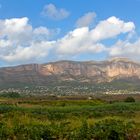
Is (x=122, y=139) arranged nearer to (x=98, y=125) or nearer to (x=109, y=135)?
(x=109, y=135)

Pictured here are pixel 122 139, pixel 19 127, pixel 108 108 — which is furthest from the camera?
pixel 108 108

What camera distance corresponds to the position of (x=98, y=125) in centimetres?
2617

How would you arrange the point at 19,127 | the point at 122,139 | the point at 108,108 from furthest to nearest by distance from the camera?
the point at 108,108 → the point at 19,127 → the point at 122,139

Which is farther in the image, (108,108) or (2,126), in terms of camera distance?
(108,108)

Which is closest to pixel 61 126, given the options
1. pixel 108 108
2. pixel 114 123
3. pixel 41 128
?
pixel 41 128

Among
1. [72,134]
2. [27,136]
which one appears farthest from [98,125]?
[27,136]

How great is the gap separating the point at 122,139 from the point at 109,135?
0.95 meters

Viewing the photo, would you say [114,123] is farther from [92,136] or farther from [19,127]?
[19,127]

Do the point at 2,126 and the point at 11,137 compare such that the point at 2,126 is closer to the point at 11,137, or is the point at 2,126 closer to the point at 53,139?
the point at 11,137

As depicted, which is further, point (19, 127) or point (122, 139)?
point (19, 127)

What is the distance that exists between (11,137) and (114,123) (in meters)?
6.54

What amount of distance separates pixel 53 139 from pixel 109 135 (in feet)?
10.9

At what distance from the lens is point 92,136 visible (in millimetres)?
24297

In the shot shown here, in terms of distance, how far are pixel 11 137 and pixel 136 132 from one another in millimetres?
7567
